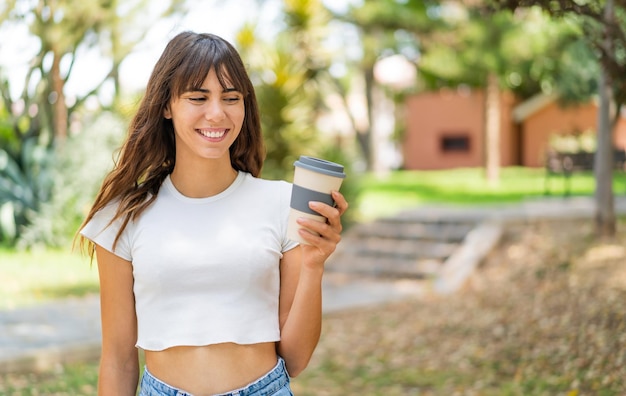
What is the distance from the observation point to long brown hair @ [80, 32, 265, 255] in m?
2.08

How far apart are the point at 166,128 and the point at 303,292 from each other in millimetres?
615

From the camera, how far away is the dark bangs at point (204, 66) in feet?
6.77

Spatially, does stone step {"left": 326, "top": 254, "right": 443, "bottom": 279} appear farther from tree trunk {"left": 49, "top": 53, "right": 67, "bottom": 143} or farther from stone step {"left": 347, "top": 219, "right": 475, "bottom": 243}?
tree trunk {"left": 49, "top": 53, "right": 67, "bottom": 143}

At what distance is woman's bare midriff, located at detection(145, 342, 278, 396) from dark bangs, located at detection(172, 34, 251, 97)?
2.08ft

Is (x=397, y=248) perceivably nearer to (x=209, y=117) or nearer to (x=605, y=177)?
(x=605, y=177)

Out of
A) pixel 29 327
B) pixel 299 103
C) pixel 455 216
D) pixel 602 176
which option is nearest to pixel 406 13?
pixel 299 103

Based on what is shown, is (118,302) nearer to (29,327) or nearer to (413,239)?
(29,327)

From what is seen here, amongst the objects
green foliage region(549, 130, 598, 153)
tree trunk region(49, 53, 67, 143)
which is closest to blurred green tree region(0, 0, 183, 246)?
tree trunk region(49, 53, 67, 143)

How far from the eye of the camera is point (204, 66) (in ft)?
6.77

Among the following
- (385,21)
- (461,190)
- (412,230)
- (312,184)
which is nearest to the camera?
(312,184)

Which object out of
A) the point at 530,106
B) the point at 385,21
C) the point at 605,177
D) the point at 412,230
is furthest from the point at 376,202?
the point at 530,106

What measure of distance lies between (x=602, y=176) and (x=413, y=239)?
120 inches

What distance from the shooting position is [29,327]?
7.82 m

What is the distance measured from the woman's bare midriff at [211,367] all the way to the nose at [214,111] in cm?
55
